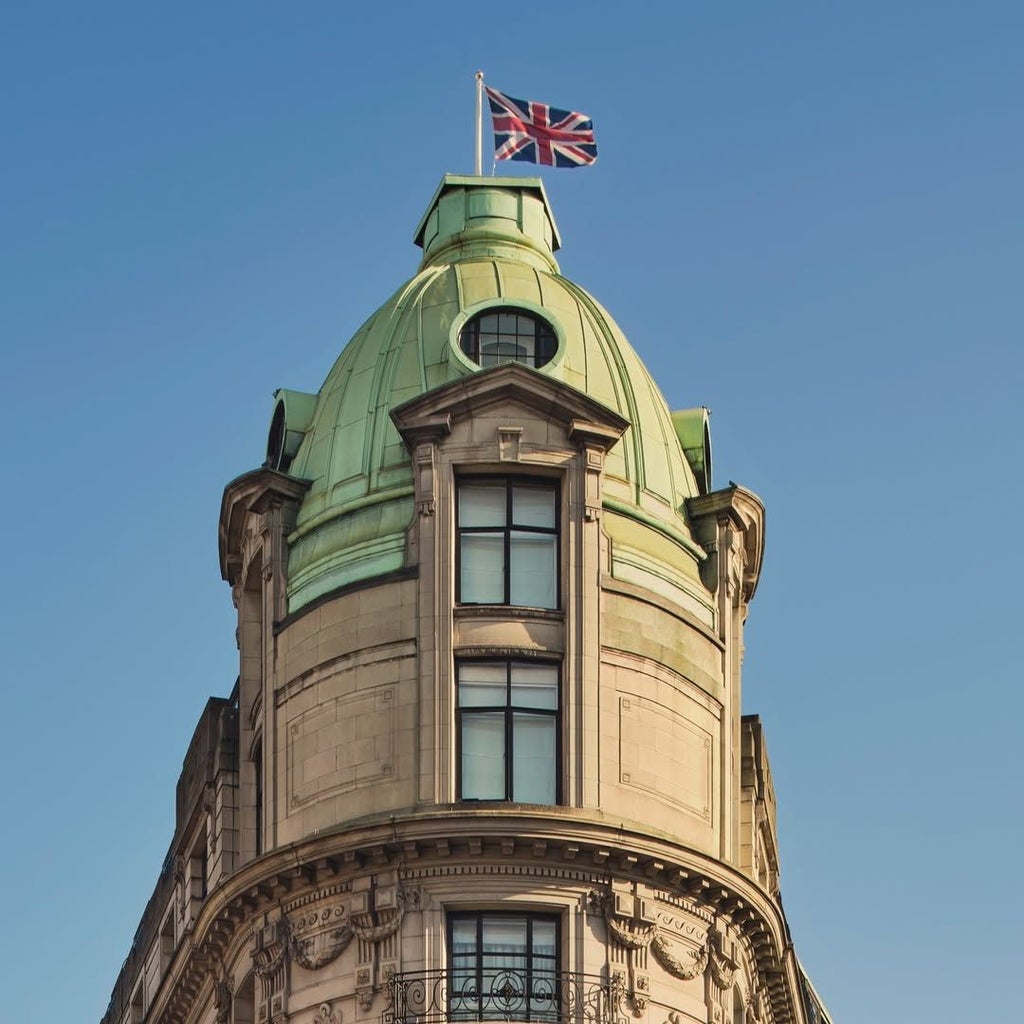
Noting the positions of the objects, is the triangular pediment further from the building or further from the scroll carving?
the scroll carving

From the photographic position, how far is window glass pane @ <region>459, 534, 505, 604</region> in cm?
5822

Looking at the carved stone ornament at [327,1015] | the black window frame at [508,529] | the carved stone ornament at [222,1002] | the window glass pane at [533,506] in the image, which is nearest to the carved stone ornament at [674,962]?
the carved stone ornament at [327,1015]

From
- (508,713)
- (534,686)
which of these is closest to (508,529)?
(534,686)

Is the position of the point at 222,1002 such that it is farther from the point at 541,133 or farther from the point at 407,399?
the point at 541,133

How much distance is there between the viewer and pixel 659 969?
5600cm

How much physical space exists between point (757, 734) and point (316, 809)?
35.5 feet

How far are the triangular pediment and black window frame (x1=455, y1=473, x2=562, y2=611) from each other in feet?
3.77

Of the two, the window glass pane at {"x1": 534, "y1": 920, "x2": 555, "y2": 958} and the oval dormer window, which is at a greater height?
the oval dormer window

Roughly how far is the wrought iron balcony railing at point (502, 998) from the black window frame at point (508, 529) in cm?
747

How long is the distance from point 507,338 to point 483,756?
9.52 m

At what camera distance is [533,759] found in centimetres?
5706

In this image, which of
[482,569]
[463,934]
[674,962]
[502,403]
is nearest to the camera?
[463,934]

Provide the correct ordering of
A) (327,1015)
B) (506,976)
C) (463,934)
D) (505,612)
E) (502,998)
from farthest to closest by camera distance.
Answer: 1. (505,612)
2. (463,934)
3. (327,1015)
4. (506,976)
5. (502,998)

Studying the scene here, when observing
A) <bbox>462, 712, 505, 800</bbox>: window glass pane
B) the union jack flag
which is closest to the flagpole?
the union jack flag
